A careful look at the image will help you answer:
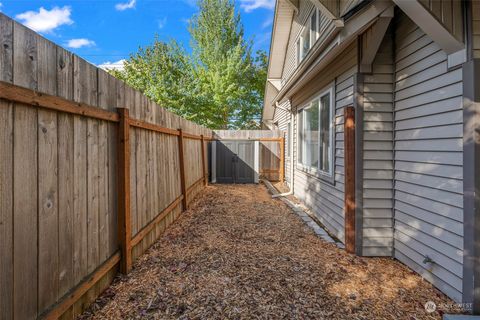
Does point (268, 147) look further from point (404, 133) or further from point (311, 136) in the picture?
point (404, 133)

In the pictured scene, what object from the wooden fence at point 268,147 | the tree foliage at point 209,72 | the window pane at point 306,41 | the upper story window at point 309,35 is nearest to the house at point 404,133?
the upper story window at point 309,35

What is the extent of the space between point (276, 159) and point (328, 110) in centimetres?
555

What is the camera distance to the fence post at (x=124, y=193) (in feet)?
8.43

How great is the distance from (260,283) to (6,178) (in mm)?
2173

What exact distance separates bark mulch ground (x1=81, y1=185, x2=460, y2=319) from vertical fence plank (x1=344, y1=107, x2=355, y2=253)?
0.80ft

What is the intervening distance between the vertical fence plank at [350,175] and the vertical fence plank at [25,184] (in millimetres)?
3207

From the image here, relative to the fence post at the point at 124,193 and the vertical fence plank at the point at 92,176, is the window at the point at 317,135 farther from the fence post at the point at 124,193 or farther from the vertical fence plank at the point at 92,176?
the vertical fence plank at the point at 92,176

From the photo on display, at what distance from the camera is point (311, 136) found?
5.71m

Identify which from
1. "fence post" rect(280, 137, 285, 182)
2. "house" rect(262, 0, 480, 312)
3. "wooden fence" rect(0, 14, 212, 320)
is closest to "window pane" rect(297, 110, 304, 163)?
"house" rect(262, 0, 480, 312)

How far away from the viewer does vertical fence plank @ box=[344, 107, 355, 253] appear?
11.1ft

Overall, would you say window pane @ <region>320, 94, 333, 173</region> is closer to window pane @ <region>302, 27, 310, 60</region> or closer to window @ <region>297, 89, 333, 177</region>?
window @ <region>297, 89, 333, 177</region>

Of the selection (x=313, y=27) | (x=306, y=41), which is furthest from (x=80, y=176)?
(x=306, y=41)

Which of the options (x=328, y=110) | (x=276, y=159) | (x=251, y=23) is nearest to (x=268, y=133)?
(x=276, y=159)

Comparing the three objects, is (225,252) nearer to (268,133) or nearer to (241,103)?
(268,133)
